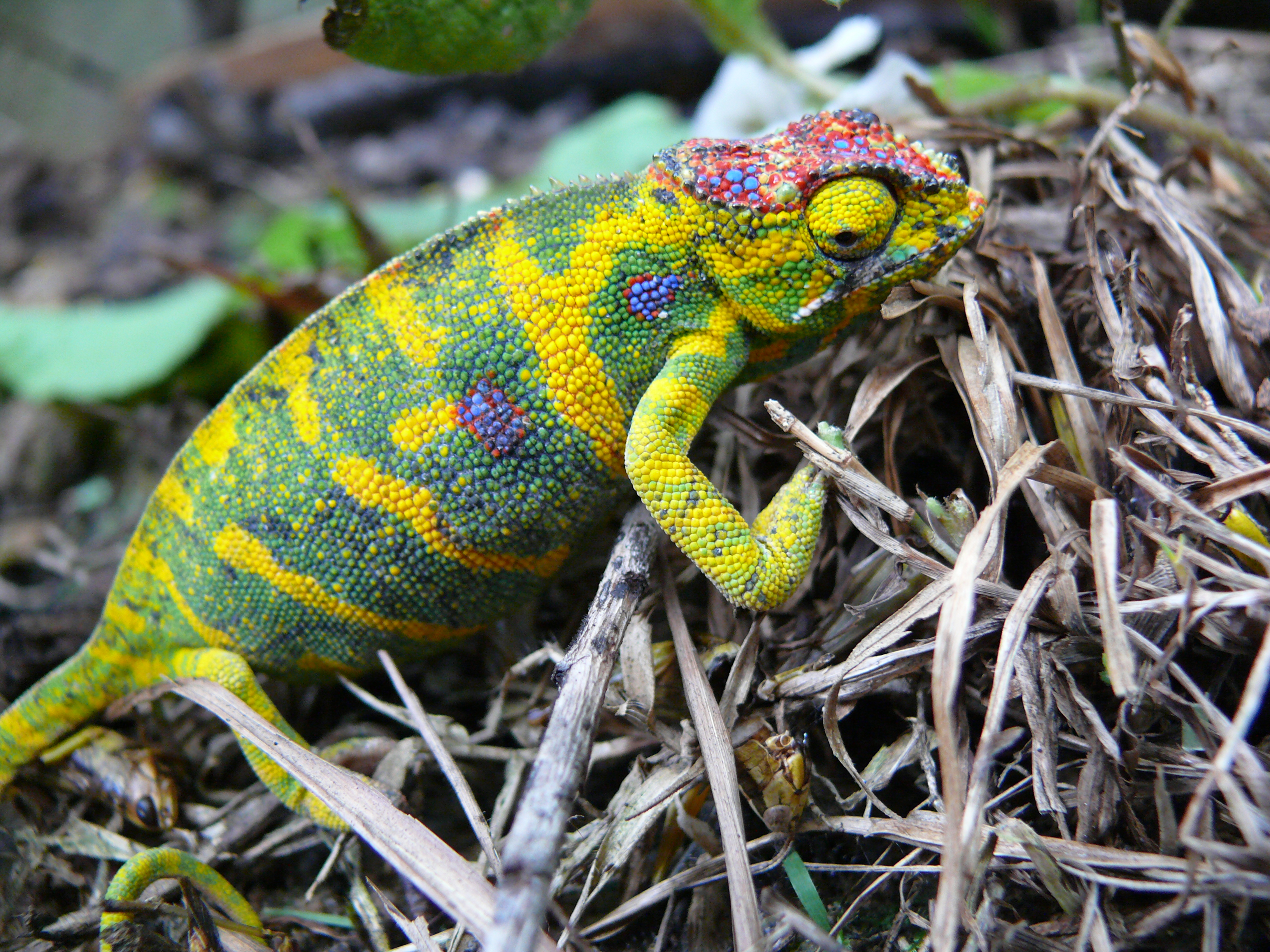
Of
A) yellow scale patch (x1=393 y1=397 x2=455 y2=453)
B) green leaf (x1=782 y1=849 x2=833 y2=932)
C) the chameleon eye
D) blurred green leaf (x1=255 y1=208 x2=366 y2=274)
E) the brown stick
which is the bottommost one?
green leaf (x1=782 y1=849 x2=833 y2=932)

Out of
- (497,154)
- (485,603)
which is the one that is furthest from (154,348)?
(497,154)

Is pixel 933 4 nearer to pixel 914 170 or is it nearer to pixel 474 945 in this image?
pixel 914 170

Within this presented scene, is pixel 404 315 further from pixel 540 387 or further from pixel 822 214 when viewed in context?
pixel 822 214

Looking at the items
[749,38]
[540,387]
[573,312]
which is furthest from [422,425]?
[749,38]

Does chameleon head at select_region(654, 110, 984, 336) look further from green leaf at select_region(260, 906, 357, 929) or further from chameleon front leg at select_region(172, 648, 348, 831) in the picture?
green leaf at select_region(260, 906, 357, 929)

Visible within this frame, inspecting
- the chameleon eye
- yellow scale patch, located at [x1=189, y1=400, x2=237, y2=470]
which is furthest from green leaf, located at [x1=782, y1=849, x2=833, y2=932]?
yellow scale patch, located at [x1=189, y1=400, x2=237, y2=470]

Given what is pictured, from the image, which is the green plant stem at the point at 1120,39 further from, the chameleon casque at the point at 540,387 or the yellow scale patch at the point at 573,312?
the yellow scale patch at the point at 573,312

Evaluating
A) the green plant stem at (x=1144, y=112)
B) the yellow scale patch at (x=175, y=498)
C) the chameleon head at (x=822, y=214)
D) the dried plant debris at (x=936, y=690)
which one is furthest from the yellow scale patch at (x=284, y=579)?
the green plant stem at (x=1144, y=112)

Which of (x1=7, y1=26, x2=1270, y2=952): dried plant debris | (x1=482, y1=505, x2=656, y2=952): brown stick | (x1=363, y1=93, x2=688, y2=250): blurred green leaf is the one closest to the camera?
(x1=482, y1=505, x2=656, y2=952): brown stick
